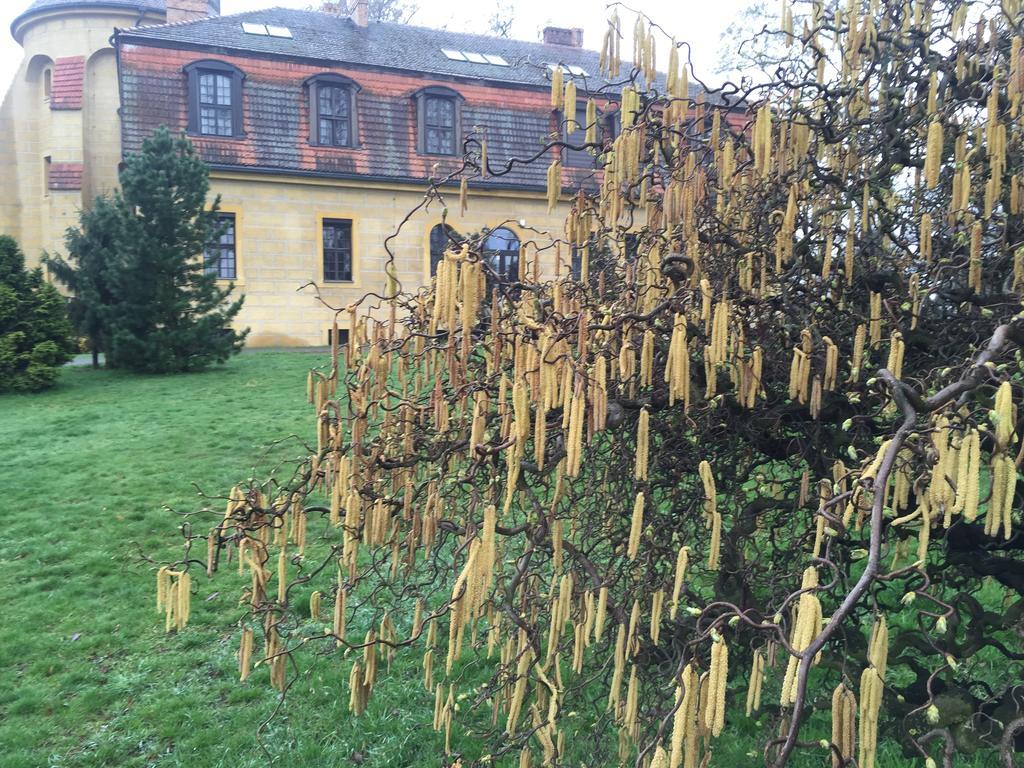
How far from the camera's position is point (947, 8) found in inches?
159

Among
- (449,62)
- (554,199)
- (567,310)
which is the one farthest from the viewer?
(449,62)

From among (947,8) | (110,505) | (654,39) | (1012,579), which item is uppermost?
(947,8)

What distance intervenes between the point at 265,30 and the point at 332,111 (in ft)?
10.9

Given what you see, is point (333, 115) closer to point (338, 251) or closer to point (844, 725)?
point (338, 251)

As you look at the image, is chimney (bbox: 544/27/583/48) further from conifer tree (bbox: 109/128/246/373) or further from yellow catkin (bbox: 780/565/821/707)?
yellow catkin (bbox: 780/565/821/707)

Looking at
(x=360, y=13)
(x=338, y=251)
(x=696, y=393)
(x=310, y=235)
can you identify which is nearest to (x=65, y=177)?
(x=310, y=235)

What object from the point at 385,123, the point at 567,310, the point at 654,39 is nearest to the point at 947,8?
the point at 654,39

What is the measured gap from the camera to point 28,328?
47.9 feet

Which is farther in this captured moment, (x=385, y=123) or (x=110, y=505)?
(x=385, y=123)

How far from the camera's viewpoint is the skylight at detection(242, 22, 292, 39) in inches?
877

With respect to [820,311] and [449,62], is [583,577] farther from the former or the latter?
[449,62]

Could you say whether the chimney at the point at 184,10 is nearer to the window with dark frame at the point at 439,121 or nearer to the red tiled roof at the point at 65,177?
the red tiled roof at the point at 65,177

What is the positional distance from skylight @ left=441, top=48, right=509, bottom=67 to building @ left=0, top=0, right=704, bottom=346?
99 mm

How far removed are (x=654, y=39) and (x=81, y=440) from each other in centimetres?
993
